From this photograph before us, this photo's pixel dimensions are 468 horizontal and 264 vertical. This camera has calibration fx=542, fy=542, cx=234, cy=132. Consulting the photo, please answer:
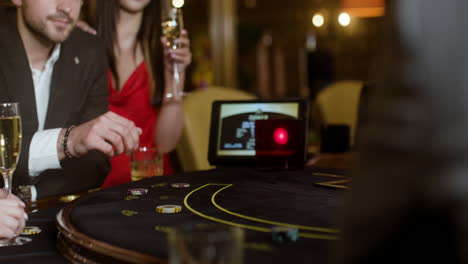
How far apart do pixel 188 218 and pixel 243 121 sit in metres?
0.84

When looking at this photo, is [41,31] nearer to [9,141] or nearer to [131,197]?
[9,141]

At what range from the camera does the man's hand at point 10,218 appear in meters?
0.98

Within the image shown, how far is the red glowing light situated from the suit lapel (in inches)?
35.1

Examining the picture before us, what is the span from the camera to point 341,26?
234 inches

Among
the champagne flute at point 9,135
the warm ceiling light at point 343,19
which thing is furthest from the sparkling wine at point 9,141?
the warm ceiling light at point 343,19

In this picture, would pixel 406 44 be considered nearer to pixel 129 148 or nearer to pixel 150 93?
pixel 129 148

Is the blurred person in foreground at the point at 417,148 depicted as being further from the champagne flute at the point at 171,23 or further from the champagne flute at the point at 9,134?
the champagne flute at the point at 171,23

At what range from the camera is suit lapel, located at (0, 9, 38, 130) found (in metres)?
1.89

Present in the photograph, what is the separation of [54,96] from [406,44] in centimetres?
177

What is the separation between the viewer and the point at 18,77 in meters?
1.89

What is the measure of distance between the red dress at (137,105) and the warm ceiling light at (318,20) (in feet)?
11.0

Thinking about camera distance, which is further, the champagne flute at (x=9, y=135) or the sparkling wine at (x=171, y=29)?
the sparkling wine at (x=171, y=29)

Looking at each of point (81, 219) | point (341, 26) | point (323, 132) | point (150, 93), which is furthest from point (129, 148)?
point (341, 26)

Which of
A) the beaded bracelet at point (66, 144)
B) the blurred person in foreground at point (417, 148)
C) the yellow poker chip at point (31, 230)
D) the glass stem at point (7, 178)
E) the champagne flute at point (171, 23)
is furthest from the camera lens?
the champagne flute at point (171, 23)
